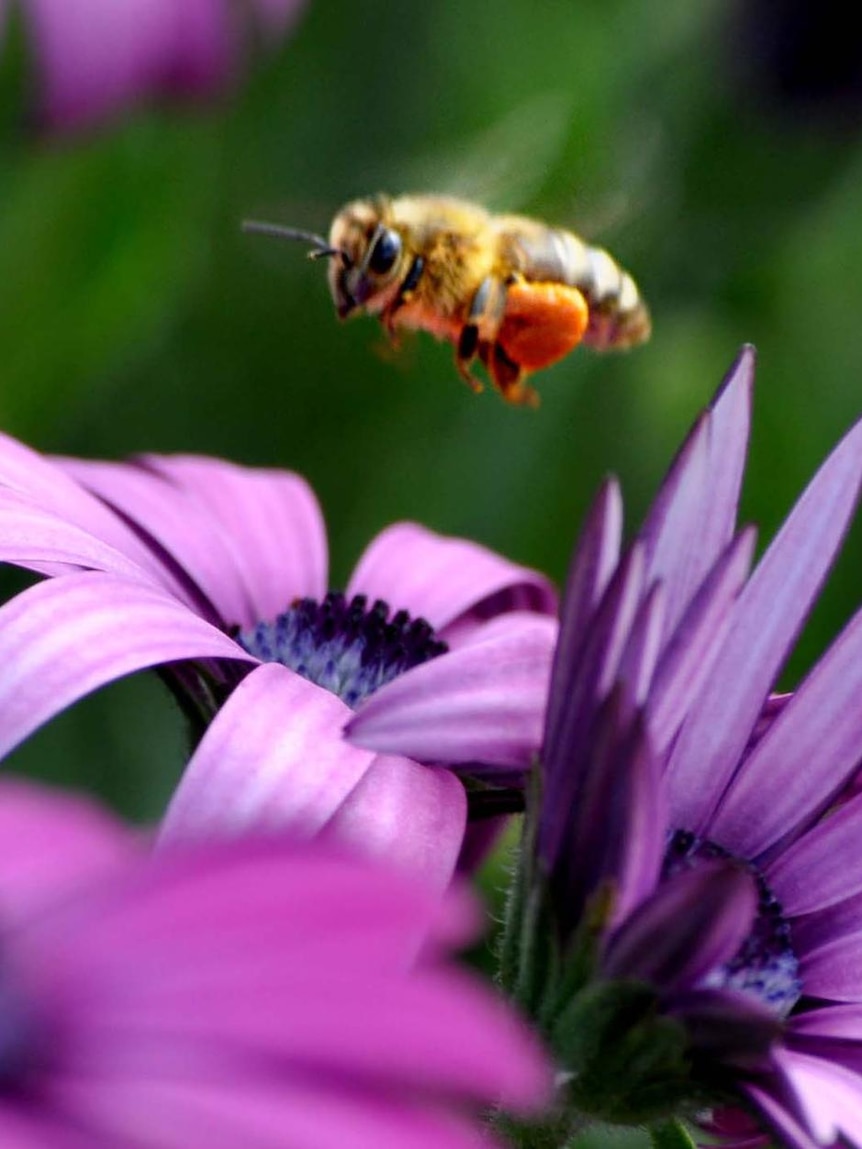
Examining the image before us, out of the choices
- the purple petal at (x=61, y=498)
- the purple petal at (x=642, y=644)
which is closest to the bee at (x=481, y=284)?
the purple petal at (x=61, y=498)

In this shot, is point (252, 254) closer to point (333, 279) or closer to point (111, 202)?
point (111, 202)

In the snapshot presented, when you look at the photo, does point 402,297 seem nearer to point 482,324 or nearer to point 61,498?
point 482,324

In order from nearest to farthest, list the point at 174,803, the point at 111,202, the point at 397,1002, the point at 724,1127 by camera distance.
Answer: the point at 397,1002, the point at 174,803, the point at 724,1127, the point at 111,202

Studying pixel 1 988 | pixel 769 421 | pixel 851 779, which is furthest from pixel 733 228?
pixel 1 988

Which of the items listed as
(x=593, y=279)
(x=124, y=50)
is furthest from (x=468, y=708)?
(x=124, y=50)

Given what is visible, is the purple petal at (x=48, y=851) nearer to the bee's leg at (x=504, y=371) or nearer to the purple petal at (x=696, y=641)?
the purple petal at (x=696, y=641)
